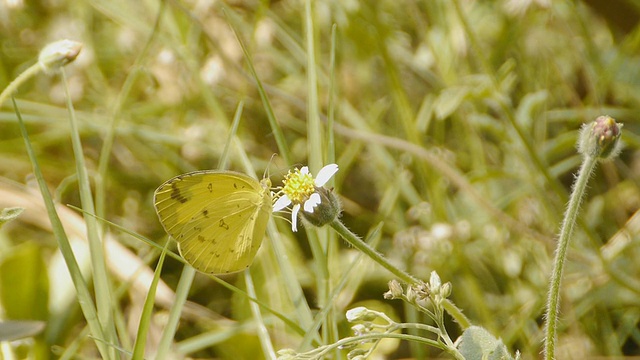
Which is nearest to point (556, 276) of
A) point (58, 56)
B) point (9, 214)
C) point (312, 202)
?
point (312, 202)

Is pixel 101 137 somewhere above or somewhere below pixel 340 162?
above

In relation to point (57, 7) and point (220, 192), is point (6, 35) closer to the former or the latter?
point (57, 7)

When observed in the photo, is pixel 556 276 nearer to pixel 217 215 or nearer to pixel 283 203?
pixel 283 203

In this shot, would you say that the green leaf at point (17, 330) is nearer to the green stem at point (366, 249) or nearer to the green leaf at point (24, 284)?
the green leaf at point (24, 284)

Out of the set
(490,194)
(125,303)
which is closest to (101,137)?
(125,303)

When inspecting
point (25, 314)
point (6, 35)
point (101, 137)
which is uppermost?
point (6, 35)

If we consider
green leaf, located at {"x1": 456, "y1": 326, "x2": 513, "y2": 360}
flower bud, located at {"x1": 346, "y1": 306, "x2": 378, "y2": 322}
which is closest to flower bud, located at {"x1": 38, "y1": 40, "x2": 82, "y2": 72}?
flower bud, located at {"x1": 346, "y1": 306, "x2": 378, "y2": 322}

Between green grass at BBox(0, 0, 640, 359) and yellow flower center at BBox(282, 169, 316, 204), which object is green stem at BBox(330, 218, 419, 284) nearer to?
yellow flower center at BBox(282, 169, 316, 204)
